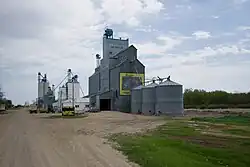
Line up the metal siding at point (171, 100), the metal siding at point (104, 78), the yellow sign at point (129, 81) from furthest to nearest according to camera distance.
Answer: the metal siding at point (104, 78) < the yellow sign at point (129, 81) < the metal siding at point (171, 100)

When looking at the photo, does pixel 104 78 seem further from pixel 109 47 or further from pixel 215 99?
pixel 215 99

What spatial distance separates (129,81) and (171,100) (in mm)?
19691

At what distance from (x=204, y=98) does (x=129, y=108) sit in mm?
45675

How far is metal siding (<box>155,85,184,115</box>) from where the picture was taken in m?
59.8

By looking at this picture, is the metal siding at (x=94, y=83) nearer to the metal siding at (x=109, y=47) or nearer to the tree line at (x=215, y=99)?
the metal siding at (x=109, y=47)

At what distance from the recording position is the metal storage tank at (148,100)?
214 feet

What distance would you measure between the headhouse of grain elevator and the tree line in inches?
1285

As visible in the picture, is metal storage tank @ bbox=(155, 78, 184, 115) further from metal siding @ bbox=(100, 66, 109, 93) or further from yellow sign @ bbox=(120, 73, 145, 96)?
metal siding @ bbox=(100, 66, 109, 93)

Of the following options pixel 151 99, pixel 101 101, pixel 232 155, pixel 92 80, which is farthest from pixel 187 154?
pixel 92 80

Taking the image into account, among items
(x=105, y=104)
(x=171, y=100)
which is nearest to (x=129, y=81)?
(x=105, y=104)

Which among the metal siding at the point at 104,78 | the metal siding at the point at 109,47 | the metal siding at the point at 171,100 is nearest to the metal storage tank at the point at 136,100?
the metal siding at the point at 171,100

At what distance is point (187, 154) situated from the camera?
14.5 meters

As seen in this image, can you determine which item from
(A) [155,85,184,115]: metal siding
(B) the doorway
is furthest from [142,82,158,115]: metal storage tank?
(B) the doorway

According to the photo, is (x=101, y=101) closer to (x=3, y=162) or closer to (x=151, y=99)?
(x=151, y=99)
